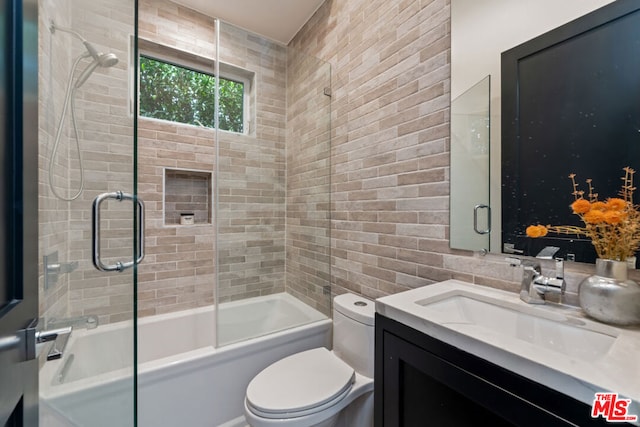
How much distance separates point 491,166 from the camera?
1.15 m

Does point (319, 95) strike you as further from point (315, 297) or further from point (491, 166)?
point (315, 297)

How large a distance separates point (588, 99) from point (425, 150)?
23.3 inches

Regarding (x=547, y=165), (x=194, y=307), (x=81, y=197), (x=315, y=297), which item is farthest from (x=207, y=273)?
(x=547, y=165)

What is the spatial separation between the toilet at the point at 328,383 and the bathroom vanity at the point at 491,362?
0.33 meters

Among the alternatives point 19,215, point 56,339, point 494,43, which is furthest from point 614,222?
point 56,339

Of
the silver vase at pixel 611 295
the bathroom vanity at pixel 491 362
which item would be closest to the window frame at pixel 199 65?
the bathroom vanity at pixel 491 362

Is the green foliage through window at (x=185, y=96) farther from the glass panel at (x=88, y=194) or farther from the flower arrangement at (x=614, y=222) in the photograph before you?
the flower arrangement at (x=614, y=222)

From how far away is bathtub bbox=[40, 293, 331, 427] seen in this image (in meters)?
0.88

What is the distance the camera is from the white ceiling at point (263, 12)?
2.07m

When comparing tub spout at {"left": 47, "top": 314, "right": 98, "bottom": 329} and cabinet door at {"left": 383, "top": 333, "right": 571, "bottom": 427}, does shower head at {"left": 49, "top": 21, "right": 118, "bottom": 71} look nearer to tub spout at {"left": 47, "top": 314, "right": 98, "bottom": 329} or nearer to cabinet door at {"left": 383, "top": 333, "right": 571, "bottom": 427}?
tub spout at {"left": 47, "top": 314, "right": 98, "bottom": 329}

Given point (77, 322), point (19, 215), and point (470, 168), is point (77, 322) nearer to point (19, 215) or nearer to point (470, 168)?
point (19, 215)

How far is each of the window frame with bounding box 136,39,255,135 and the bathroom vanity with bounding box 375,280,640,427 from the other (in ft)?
6.16

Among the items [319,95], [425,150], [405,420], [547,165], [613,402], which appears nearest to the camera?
[613,402]

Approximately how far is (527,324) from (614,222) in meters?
0.40
